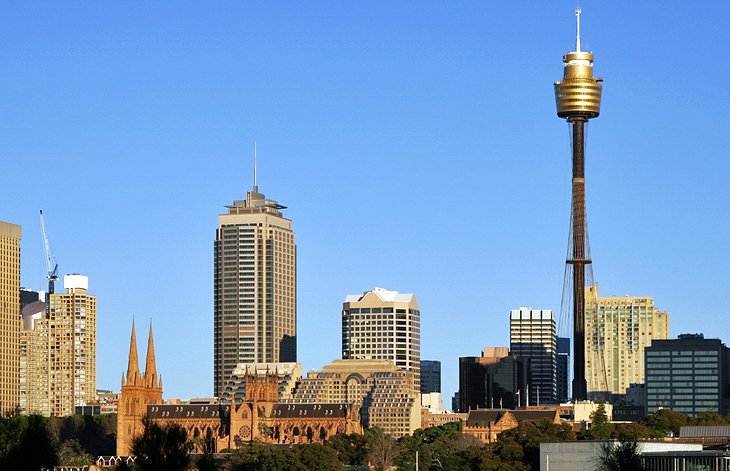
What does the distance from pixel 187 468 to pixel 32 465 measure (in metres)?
17.0

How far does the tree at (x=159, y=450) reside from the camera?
5281 inches

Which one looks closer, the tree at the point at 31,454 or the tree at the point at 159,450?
the tree at the point at 159,450

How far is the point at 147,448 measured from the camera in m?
134

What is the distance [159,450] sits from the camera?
134 metres

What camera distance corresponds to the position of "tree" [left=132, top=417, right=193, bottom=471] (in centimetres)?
13412

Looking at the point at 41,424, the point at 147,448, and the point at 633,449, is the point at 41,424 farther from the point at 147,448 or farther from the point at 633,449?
the point at 633,449

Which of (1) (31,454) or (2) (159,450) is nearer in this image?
(2) (159,450)

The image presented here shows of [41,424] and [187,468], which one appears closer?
[187,468]

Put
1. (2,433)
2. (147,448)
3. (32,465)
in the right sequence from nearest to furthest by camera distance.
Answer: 1. (147,448)
2. (32,465)
3. (2,433)

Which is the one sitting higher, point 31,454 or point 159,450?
point 159,450

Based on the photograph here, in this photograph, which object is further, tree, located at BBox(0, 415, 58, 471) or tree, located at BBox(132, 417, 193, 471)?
tree, located at BBox(0, 415, 58, 471)

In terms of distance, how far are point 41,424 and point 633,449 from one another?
1991 inches

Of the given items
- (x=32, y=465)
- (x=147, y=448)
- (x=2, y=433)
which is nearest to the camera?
(x=147, y=448)

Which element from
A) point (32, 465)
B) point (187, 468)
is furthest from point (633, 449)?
point (32, 465)
